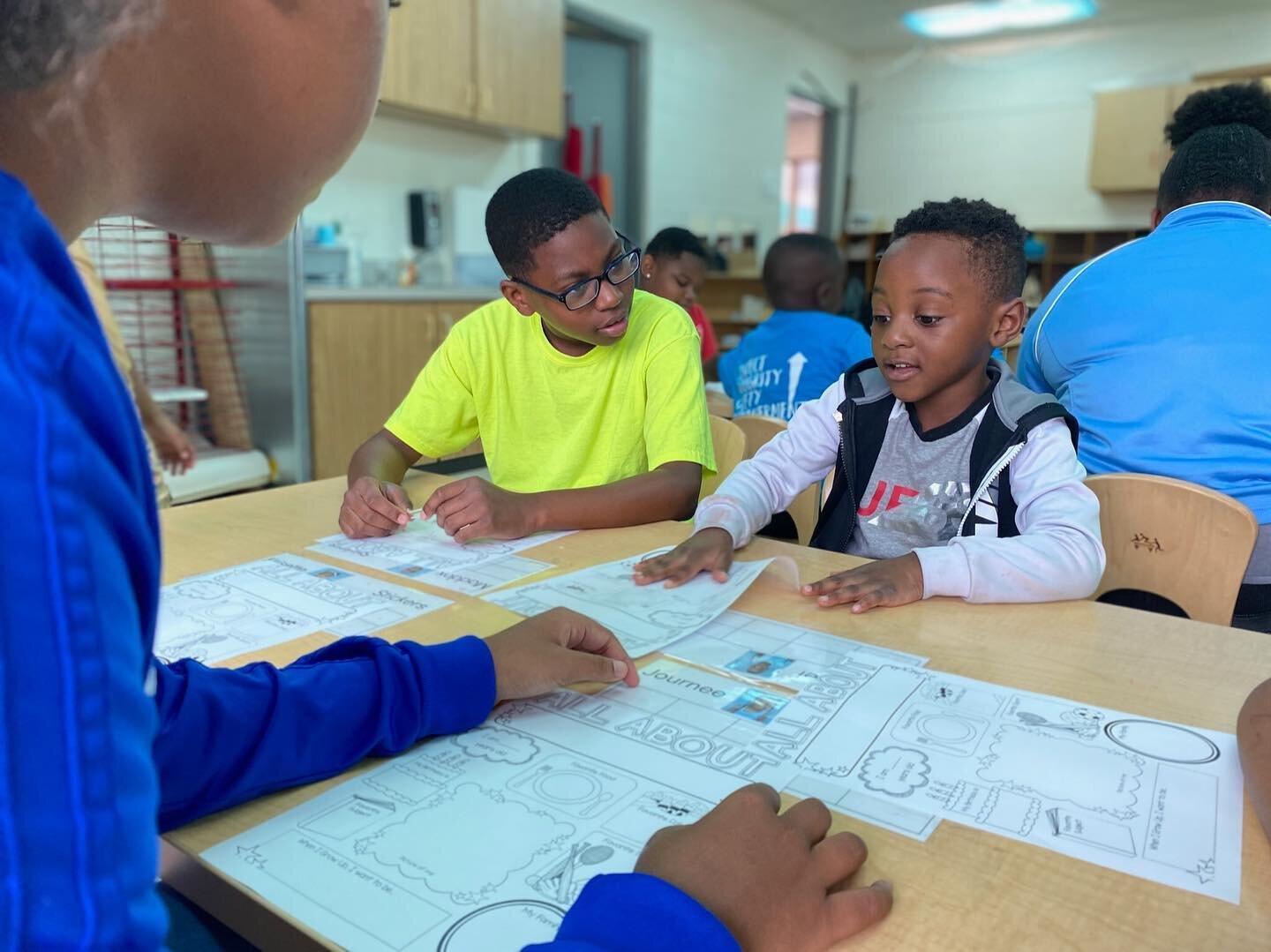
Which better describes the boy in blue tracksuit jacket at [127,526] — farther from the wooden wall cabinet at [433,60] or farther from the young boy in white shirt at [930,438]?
the wooden wall cabinet at [433,60]

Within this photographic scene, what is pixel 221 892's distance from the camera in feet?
1.77

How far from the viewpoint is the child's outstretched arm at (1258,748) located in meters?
0.59

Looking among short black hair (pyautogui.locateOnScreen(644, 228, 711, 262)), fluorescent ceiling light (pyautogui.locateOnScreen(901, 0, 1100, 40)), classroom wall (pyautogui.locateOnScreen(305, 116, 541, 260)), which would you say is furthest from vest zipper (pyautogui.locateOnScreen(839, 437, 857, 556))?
fluorescent ceiling light (pyautogui.locateOnScreen(901, 0, 1100, 40))

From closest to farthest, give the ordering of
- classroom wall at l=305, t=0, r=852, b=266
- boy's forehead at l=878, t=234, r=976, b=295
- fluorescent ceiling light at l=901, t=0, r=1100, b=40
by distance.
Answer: boy's forehead at l=878, t=234, r=976, b=295 → classroom wall at l=305, t=0, r=852, b=266 → fluorescent ceiling light at l=901, t=0, r=1100, b=40

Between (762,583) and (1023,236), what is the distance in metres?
0.75

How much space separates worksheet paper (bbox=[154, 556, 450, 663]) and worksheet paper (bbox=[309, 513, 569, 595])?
0.16 ft

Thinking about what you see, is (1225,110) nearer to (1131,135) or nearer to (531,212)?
(531,212)

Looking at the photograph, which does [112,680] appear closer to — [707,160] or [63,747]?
[63,747]

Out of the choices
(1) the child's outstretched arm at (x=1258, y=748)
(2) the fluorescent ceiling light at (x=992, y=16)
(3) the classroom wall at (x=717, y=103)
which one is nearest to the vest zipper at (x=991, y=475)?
(1) the child's outstretched arm at (x=1258, y=748)

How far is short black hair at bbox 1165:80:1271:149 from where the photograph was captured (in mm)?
2080

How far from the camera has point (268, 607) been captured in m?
0.96

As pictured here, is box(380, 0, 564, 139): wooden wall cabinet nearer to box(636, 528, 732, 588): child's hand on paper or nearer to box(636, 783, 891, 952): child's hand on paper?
box(636, 528, 732, 588): child's hand on paper

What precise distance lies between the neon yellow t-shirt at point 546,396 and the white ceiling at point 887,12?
6.13 metres

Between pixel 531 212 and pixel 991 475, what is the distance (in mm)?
839
